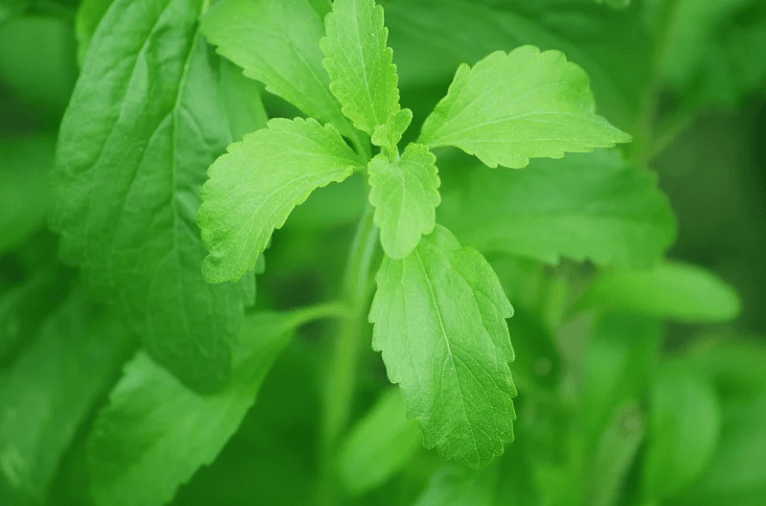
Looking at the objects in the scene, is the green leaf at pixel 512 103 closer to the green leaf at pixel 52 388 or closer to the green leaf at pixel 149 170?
the green leaf at pixel 149 170

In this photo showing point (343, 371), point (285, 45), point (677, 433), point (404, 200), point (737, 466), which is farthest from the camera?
point (737, 466)

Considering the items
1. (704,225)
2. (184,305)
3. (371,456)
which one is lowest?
(704,225)

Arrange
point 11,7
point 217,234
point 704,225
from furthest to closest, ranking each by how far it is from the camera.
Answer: point 704,225
point 11,7
point 217,234

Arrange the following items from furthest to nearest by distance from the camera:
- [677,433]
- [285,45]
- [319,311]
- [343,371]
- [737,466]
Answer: [737,466] < [677,433] < [343,371] < [319,311] < [285,45]

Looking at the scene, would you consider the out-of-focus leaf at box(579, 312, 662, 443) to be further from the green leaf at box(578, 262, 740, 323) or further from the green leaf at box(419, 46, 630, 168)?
the green leaf at box(419, 46, 630, 168)

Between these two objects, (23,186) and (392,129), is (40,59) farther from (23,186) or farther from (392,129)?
(392,129)

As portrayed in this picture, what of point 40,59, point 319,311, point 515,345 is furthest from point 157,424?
point 40,59

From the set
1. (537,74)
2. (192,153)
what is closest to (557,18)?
(537,74)

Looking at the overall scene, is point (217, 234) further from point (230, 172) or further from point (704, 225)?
point (704, 225)
